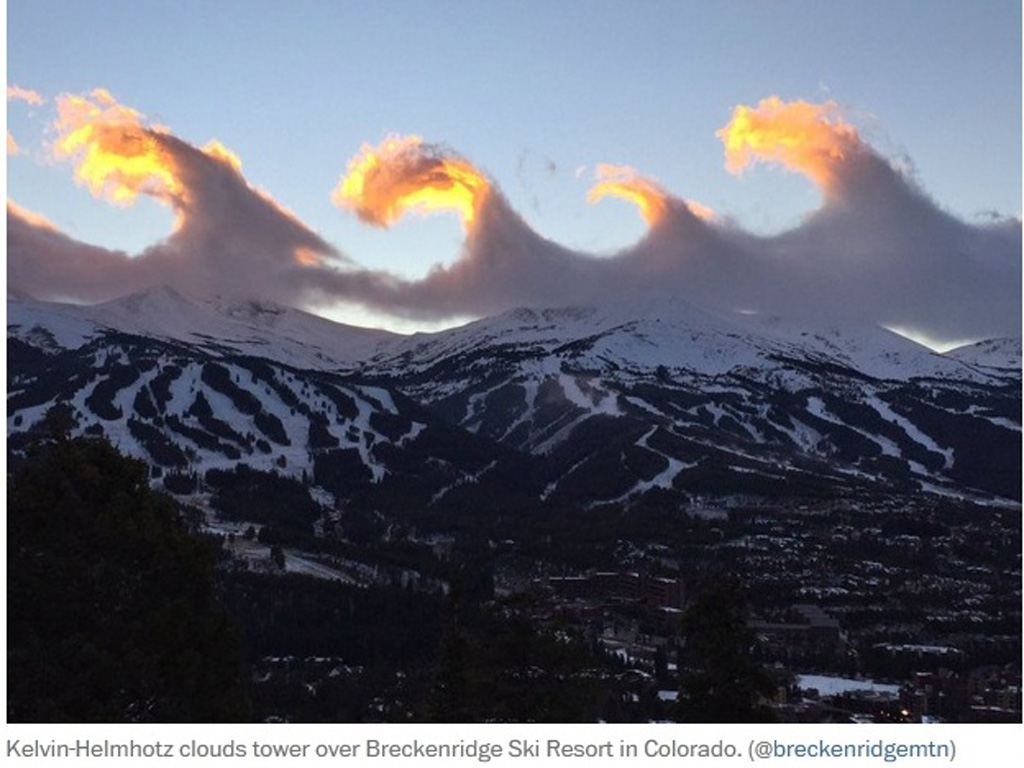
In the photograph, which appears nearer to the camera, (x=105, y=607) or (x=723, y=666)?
(x=105, y=607)

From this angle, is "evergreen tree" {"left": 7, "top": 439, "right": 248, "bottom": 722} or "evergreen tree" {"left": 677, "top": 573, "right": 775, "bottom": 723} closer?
"evergreen tree" {"left": 7, "top": 439, "right": 248, "bottom": 722}

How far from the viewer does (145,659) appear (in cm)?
3203

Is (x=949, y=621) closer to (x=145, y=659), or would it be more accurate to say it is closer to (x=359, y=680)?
(x=359, y=680)

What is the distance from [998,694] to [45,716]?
9515 cm

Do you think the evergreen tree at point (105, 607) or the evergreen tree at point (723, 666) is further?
the evergreen tree at point (723, 666)

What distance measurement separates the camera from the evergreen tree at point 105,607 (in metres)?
31.6

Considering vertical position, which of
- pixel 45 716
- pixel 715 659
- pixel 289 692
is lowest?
pixel 289 692

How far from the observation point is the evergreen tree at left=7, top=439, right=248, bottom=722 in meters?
31.6

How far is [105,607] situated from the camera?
1307 inches

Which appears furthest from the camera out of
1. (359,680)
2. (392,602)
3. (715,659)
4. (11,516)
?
(392,602)

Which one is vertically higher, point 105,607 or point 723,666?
point 105,607
